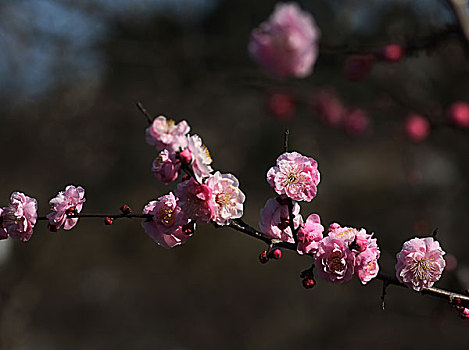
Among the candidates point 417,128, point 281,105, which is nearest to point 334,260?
point 417,128

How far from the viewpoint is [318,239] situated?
86 cm

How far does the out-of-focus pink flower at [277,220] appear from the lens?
34.2 inches

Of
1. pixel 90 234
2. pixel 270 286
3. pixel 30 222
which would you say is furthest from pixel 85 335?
pixel 30 222

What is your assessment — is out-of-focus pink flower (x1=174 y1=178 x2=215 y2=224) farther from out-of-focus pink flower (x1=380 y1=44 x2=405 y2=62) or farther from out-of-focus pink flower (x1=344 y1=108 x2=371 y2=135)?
out-of-focus pink flower (x1=344 y1=108 x2=371 y2=135)

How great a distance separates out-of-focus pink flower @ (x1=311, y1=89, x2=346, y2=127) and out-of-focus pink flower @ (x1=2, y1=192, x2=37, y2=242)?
10.8 ft

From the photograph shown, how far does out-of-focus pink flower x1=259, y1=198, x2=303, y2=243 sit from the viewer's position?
2.85 ft

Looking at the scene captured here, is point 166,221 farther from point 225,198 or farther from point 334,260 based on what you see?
point 334,260

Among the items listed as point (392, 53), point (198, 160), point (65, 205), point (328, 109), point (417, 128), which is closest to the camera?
point (198, 160)

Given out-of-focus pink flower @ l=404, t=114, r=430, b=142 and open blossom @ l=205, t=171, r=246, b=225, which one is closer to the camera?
open blossom @ l=205, t=171, r=246, b=225

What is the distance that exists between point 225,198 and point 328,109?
3294 millimetres

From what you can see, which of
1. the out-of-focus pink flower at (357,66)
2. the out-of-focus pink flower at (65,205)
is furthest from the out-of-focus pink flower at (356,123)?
the out-of-focus pink flower at (65,205)

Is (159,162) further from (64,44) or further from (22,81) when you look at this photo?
(22,81)

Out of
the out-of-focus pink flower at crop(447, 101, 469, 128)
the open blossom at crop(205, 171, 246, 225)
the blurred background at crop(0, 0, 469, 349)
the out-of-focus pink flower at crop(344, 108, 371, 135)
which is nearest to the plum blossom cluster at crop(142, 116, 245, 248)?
the open blossom at crop(205, 171, 246, 225)

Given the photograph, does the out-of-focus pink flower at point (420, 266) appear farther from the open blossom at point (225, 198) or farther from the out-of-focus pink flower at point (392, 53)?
the out-of-focus pink flower at point (392, 53)
